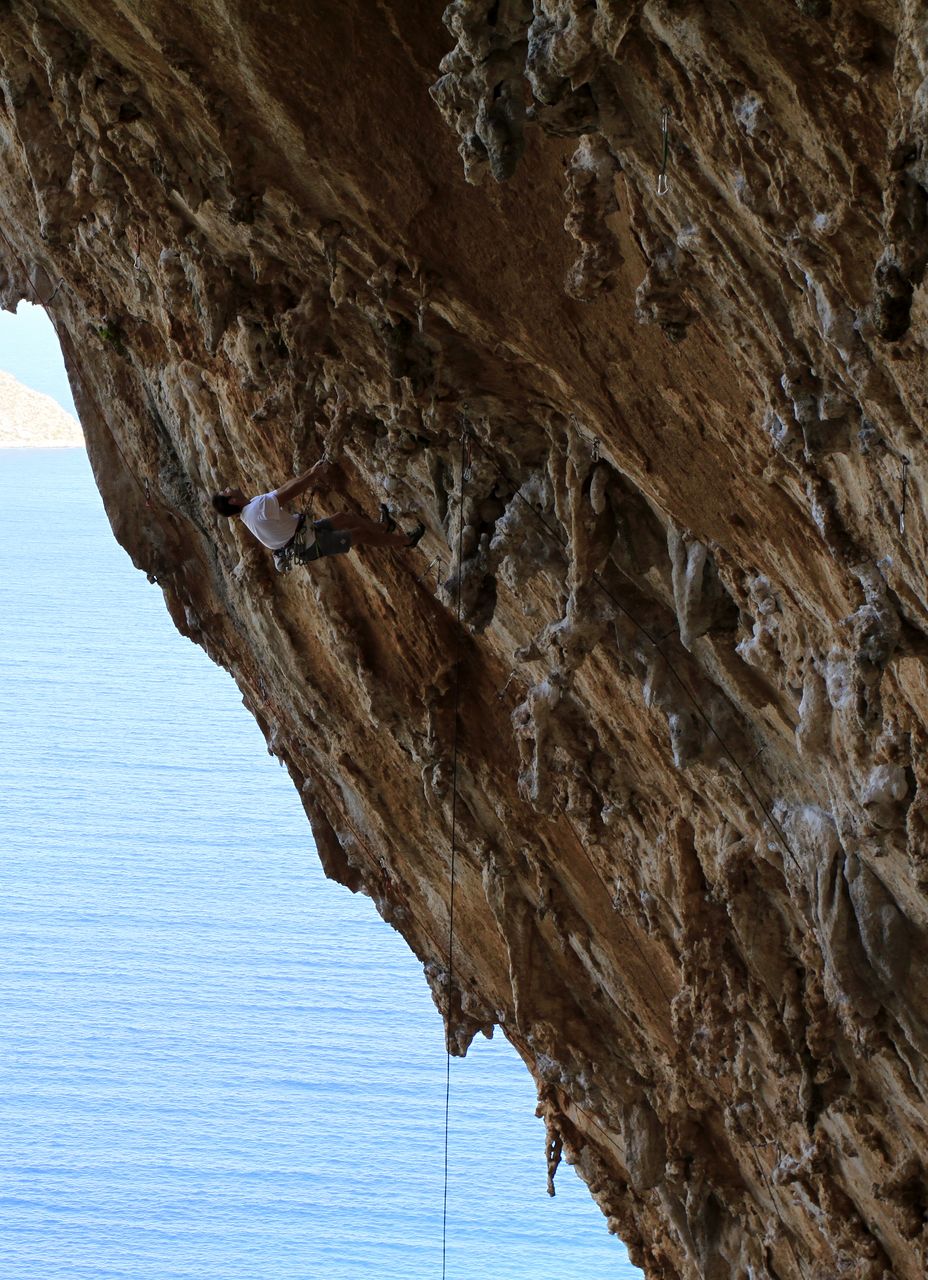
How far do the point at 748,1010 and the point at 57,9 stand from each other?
5.04 metres

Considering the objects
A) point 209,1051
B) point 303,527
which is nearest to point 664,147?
point 303,527

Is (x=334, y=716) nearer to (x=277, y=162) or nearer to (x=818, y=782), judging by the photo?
(x=818, y=782)

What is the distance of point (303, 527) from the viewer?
22.7ft

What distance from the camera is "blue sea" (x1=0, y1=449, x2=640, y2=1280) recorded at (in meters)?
17.1

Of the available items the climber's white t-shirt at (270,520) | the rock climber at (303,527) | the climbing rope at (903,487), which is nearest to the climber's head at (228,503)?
the rock climber at (303,527)

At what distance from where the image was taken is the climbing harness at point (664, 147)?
370 cm

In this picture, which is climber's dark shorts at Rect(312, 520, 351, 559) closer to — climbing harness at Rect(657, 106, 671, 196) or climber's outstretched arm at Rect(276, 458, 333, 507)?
climber's outstretched arm at Rect(276, 458, 333, 507)

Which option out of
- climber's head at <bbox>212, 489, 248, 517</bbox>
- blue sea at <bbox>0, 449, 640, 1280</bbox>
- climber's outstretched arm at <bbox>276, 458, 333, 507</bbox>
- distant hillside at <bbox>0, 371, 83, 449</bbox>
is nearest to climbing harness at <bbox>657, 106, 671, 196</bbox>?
climber's outstretched arm at <bbox>276, 458, 333, 507</bbox>

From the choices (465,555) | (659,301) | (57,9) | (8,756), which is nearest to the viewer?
(659,301)

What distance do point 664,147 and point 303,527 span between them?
3433mm

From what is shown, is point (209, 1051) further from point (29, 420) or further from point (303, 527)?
point (29, 420)

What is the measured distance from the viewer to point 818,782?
579cm

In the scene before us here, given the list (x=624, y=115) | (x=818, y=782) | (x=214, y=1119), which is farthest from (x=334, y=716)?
(x=214, y=1119)

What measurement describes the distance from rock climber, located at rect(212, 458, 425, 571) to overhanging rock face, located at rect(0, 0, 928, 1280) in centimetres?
13
